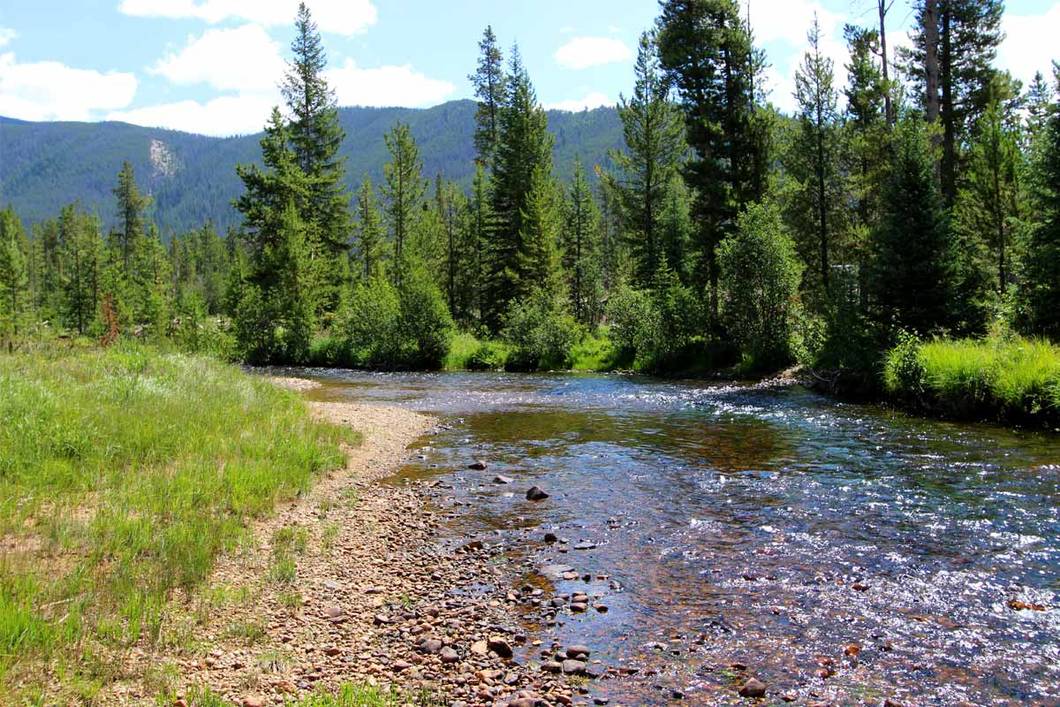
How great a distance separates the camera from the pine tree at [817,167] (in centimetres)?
3083

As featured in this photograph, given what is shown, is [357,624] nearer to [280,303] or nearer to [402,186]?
[280,303]

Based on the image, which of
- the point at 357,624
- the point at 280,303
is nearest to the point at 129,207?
the point at 280,303

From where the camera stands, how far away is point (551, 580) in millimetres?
7680

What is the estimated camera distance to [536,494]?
11.1 meters

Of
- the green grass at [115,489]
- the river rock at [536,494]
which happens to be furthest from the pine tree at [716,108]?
the green grass at [115,489]

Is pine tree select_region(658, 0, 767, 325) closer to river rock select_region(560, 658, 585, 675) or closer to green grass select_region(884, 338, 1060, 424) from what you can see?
green grass select_region(884, 338, 1060, 424)

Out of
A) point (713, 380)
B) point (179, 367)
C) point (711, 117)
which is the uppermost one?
point (711, 117)

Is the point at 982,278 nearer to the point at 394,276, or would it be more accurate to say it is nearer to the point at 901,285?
the point at 901,285

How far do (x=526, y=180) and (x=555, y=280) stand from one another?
943cm

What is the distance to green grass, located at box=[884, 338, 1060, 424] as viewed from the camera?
14742 mm

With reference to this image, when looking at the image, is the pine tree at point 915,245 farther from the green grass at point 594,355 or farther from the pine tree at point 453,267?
the pine tree at point 453,267

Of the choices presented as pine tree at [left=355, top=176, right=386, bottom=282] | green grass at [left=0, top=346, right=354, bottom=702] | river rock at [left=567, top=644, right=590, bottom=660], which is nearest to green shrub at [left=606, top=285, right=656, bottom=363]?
green grass at [left=0, top=346, right=354, bottom=702]

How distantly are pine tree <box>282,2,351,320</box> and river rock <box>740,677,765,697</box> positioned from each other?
50461 millimetres

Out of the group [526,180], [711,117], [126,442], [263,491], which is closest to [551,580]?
[263,491]
